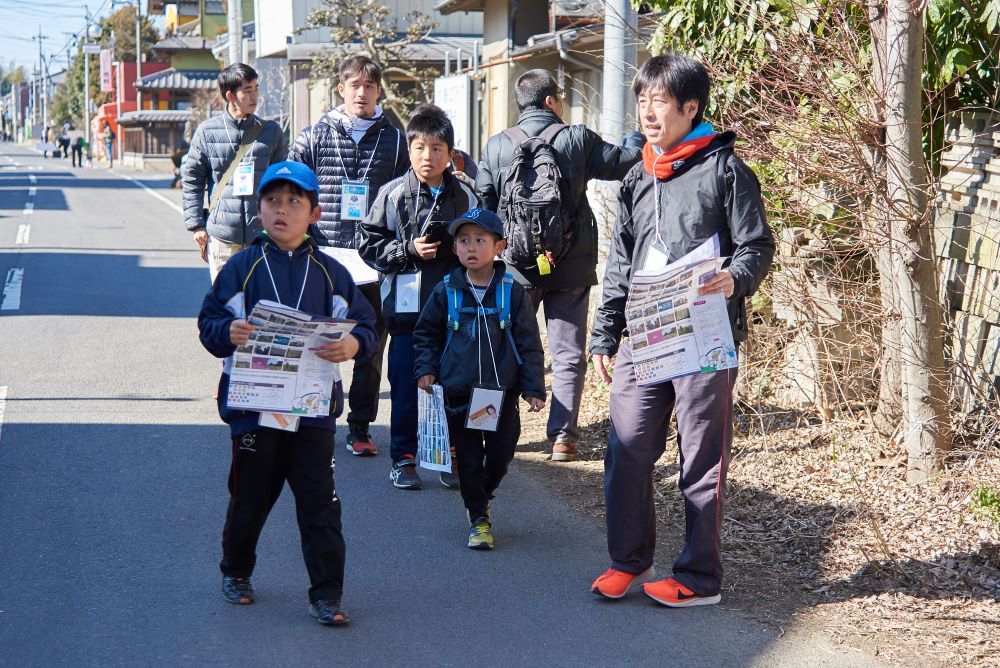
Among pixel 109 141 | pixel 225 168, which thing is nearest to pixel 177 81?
pixel 109 141

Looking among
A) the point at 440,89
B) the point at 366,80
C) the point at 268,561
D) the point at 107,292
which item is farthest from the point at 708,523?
the point at 440,89

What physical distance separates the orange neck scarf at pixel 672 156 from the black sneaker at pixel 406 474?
2.34 meters

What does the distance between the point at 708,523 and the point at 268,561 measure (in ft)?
5.95

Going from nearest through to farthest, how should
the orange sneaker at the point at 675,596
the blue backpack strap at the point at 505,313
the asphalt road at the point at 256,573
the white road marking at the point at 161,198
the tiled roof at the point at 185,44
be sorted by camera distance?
the asphalt road at the point at 256,573
the orange sneaker at the point at 675,596
the blue backpack strap at the point at 505,313
the white road marking at the point at 161,198
the tiled roof at the point at 185,44

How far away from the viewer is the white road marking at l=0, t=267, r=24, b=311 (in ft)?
39.0

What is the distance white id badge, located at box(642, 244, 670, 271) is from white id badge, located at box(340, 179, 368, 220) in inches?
106

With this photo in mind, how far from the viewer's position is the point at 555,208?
6000mm

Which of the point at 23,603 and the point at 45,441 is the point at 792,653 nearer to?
the point at 23,603

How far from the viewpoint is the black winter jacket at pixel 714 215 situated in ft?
13.4

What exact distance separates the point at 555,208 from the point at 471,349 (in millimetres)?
1266

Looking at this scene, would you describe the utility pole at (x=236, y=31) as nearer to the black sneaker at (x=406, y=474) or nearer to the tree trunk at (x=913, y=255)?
the black sneaker at (x=406, y=474)

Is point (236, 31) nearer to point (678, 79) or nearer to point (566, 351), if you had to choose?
point (566, 351)

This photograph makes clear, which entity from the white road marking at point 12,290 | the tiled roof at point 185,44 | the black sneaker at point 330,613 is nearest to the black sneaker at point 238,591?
the black sneaker at point 330,613

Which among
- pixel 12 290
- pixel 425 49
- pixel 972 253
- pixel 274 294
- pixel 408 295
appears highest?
pixel 425 49
